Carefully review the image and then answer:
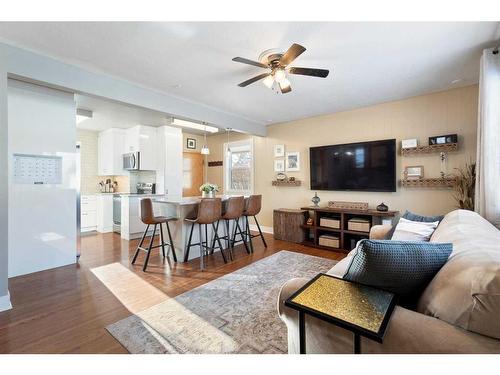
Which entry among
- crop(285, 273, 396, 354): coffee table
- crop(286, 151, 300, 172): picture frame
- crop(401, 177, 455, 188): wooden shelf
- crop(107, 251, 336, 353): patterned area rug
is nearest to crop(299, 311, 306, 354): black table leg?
crop(285, 273, 396, 354): coffee table

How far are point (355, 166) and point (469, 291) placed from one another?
3.73 m

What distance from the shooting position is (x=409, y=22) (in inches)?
79.1

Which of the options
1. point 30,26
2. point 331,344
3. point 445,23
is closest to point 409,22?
point 445,23

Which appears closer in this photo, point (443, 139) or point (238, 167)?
point (443, 139)

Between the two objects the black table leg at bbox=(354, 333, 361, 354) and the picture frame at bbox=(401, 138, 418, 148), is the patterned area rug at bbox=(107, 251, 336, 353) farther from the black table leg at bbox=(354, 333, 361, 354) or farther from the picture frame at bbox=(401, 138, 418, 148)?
the picture frame at bbox=(401, 138, 418, 148)

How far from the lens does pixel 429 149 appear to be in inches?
141

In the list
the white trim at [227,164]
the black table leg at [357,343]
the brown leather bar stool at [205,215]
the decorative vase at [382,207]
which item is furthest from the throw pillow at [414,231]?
the white trim at [227,164]

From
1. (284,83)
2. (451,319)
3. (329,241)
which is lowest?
(329,241)

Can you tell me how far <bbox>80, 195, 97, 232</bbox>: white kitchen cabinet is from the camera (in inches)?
215

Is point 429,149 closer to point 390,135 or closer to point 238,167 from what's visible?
point 390,135

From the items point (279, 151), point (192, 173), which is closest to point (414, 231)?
point (279, 151)

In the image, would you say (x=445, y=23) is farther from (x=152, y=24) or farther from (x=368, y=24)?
(x=152, y=24)

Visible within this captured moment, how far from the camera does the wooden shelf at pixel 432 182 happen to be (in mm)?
3484

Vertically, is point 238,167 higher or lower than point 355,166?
higher
